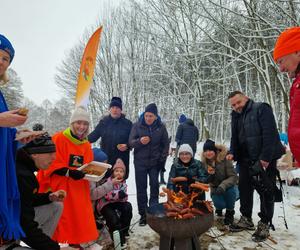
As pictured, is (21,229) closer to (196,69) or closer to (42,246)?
(42,246)

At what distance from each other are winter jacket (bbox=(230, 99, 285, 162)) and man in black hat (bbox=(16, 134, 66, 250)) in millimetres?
2422

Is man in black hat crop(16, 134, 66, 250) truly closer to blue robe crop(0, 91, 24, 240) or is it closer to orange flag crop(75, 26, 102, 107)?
blue robe crop(0, 91, 24, 240)

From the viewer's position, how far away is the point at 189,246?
271 centimetres

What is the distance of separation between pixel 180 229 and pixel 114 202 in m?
1.20

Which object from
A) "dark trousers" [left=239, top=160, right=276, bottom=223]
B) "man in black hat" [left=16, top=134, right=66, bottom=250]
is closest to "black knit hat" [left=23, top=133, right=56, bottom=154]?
"man in black hat" [left=16, top=134, right=66, bottom=250]

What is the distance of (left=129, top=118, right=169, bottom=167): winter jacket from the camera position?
4.28 m

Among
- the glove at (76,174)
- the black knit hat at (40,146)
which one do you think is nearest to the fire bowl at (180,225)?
Answer: the glove at (76,174)

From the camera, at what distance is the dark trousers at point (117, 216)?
10.9 feet

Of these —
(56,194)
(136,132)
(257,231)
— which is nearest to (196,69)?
(136,132)

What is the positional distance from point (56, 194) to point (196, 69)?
12475 mm

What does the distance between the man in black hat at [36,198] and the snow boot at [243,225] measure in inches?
93.2

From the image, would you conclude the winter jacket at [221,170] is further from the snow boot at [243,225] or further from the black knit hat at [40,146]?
the black knit hat at [40,146]

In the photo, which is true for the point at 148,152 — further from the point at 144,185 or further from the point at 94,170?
the point at 94,170

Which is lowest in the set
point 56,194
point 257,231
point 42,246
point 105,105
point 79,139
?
point 257,231
